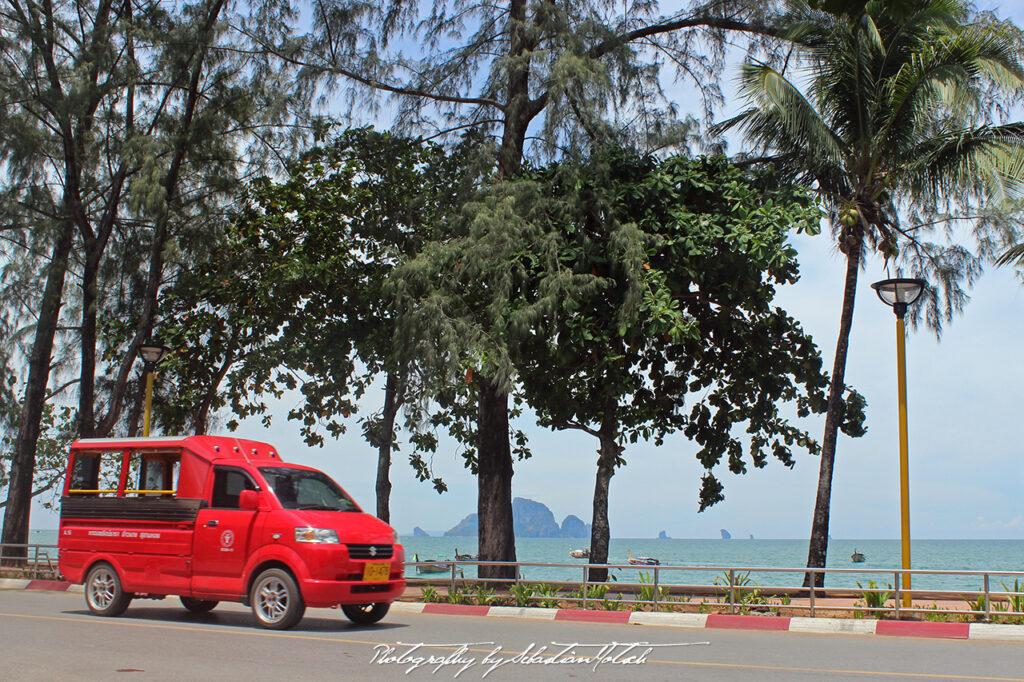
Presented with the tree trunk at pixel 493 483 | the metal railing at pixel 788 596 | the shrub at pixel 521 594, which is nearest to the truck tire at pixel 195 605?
the metal railing at pixel 788 596

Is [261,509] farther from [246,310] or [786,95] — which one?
[786,95]

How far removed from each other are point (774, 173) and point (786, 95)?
184 cm

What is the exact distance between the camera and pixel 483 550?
21.6 metres

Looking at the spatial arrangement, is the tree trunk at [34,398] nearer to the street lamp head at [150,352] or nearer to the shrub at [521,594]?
the street lamp head at [150,352]

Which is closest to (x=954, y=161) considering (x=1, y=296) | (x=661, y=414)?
(x=661, y=414)

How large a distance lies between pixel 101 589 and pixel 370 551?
4493 mm

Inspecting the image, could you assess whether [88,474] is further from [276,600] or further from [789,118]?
[789,118]

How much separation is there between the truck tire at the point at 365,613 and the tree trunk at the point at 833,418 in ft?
30.8

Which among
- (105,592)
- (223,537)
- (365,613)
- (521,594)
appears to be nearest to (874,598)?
(521,594)

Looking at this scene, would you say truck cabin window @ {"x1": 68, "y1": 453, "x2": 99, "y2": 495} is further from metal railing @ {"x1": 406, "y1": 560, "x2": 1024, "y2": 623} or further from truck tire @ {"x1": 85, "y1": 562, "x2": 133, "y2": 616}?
metal railing @ {"x1": 406, "y1": 560, "x2": 1024, "y2": 623}

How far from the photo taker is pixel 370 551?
12578 mm

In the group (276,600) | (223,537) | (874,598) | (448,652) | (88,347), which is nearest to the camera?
(448,652)

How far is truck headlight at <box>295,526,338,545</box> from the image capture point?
12055 millimetres

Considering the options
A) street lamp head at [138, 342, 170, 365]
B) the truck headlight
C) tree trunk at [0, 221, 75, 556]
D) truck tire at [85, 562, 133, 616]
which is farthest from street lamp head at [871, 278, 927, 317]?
tree trunk at [0, 221, 75, 556]
